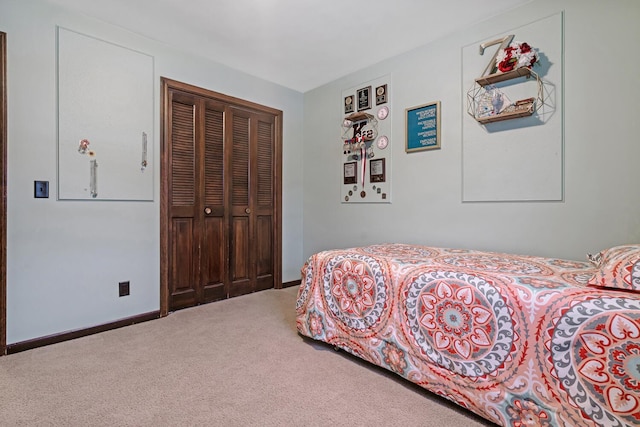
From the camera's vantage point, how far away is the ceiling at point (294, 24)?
2.24m

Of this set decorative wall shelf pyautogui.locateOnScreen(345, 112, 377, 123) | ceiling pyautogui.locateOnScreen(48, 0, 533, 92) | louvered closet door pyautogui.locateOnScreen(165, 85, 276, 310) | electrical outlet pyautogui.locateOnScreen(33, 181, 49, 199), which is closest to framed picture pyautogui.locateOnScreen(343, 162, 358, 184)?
decorative wall shelf pyautogui.locateOnScreen(345, 112, 377, 123)

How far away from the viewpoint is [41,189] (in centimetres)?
218

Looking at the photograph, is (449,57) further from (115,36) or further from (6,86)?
(6,86)

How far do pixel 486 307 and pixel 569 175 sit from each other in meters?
1.31

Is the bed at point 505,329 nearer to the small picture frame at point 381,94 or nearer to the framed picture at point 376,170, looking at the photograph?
the framed picture at point 376,170

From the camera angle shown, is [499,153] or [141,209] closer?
[499,153]

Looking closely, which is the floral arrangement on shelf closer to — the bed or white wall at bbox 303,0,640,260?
white wall at bbox 303,0,640,260

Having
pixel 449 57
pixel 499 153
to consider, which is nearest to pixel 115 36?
pixel 449 57

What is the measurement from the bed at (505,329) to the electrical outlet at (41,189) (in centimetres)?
214

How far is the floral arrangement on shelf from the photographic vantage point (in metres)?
2.08

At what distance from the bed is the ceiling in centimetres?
182

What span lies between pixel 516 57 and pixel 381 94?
1218mm

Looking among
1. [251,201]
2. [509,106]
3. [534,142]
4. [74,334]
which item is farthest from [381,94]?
[74,334]

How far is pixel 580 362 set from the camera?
112cm
